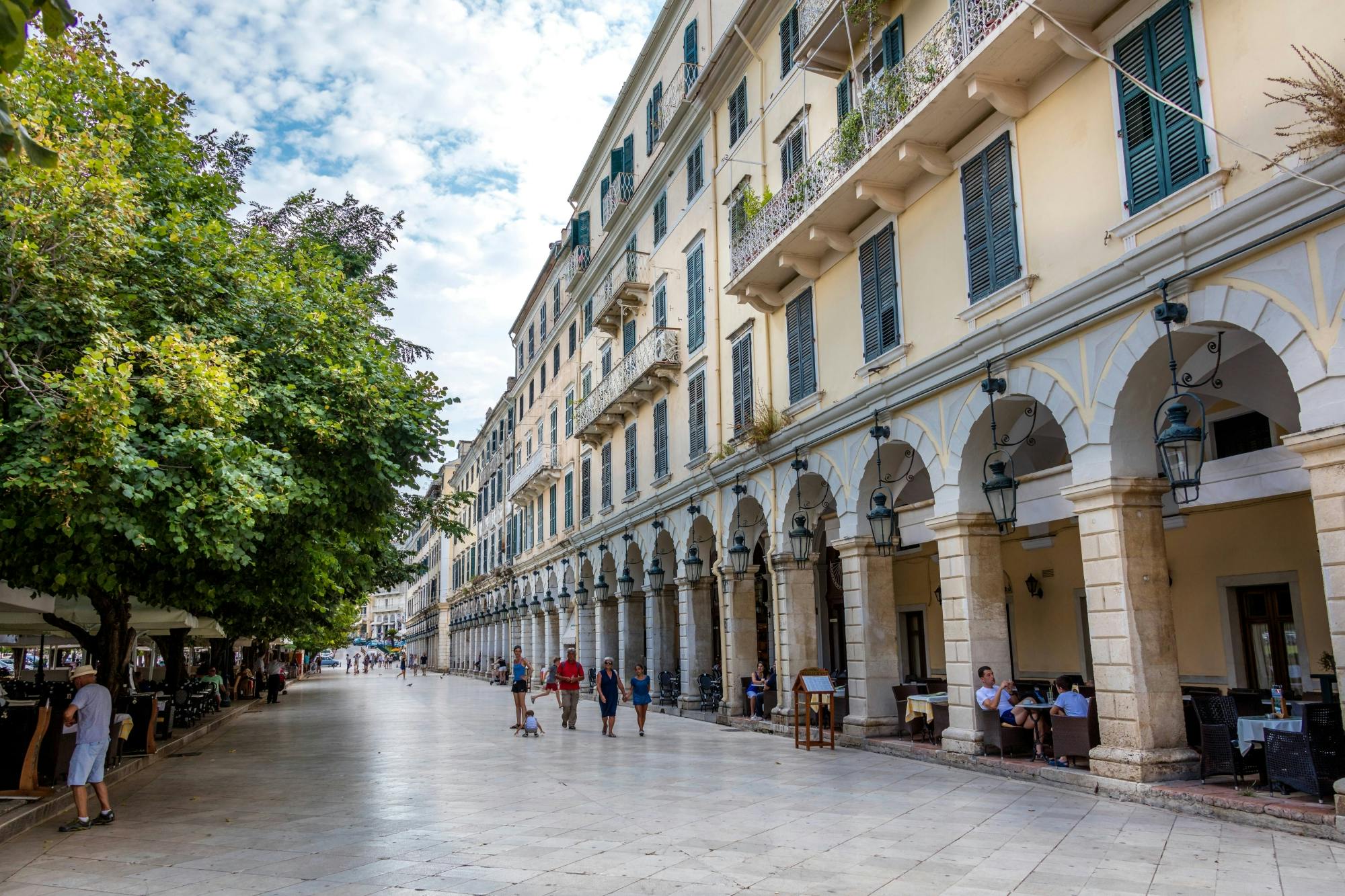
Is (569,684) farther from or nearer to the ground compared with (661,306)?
nearer to the ground

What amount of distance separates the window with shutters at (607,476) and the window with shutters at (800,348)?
1330cm

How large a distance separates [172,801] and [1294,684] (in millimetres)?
14369

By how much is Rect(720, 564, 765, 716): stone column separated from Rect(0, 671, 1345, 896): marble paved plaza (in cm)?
570

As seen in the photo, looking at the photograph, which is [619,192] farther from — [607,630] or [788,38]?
[607,630]

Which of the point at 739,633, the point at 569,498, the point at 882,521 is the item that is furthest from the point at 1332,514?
the point at 569,498

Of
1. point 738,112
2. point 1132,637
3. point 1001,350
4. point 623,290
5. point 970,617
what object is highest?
point 738,112

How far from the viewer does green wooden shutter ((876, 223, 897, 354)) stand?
15078 mm

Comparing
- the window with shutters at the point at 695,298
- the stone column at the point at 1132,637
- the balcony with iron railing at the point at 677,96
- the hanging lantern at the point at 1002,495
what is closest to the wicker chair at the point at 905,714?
the stone column at the point at 1132,637

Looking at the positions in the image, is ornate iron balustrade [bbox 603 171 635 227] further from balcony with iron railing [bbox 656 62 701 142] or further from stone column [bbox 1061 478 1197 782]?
stone column [bbox 1061 478 1197 782]

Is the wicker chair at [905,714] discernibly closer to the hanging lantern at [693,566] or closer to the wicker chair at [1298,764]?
the wicker chair at [1298,764]

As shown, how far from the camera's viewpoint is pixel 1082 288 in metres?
10.9

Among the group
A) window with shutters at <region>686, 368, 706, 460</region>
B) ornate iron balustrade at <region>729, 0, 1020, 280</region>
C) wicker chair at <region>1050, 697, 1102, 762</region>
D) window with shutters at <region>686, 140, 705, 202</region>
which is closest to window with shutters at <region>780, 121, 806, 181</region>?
ornate iron balustrade at <region>729, 0, 1020, 280</region>

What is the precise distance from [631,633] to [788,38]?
17.2 m

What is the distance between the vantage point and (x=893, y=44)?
1485 centimetres
